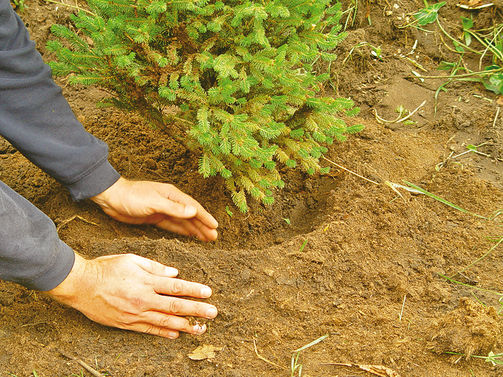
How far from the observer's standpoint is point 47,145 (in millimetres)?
2455

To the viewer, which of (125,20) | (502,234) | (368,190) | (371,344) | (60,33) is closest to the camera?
(371,344)

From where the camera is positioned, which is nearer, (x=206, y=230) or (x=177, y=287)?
(x=177, y=287)

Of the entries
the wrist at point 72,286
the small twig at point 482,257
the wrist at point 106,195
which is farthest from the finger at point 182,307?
the small twig at point 482,257

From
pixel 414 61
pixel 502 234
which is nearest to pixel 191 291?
pixel 502 234

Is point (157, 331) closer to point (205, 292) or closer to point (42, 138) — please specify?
point (205, 292)

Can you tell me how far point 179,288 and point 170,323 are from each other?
159 mm

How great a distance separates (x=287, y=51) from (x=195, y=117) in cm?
60

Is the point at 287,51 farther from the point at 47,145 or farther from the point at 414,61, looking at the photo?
the point at 414,61

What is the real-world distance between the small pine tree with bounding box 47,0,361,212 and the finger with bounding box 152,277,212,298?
1.83 ft

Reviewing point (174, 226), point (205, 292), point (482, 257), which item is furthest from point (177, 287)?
point (482, 257)

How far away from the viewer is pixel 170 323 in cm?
214

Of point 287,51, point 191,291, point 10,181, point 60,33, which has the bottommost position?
point 191,291

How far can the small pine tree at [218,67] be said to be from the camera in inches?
89.4

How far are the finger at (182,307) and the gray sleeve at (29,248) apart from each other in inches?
16.5
